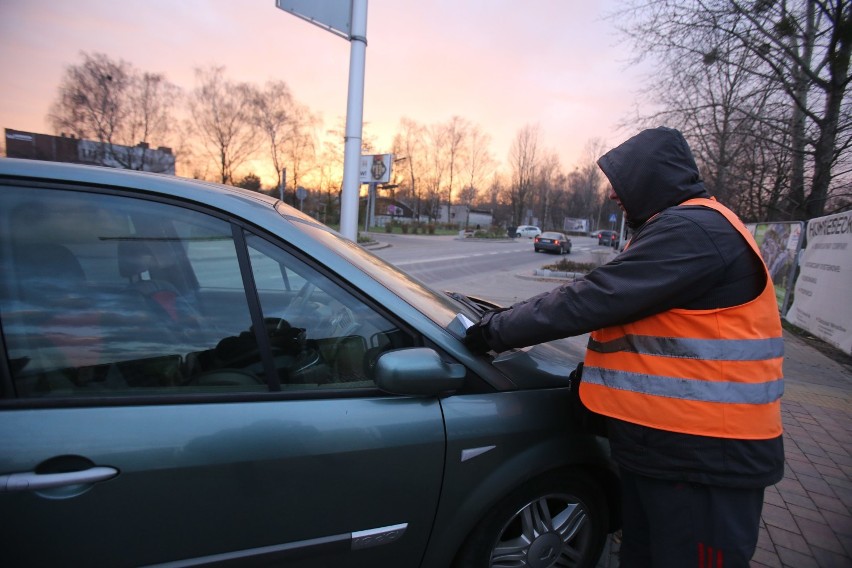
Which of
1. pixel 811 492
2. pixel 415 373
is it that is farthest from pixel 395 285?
pixel 811 492

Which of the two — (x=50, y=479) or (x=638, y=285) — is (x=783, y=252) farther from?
(x=50, y=479)

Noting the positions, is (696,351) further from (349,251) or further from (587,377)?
(349,251)

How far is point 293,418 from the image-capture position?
1339 millimetres

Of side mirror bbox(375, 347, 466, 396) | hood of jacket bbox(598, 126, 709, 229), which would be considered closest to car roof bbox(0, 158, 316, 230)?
side mirror bbox(375, 347, 466, 396)

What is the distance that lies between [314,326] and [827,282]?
855cm

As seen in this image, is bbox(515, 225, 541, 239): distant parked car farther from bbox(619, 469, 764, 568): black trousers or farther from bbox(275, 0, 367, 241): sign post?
bbox(619, 469, 764, 568): black trousers

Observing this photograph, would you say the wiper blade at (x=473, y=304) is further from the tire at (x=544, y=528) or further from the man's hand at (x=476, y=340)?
the tire at (x=544, y=528)

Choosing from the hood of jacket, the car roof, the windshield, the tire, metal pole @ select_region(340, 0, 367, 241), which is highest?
metal pole @ select_region(340, 0, 367, 241)

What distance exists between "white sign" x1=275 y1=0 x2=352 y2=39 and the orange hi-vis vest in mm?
5859

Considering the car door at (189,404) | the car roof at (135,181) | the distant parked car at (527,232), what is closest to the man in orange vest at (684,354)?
the car door at (189,404)

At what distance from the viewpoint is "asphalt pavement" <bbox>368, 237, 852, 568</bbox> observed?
235 centimetres

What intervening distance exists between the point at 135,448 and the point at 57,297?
0.53m

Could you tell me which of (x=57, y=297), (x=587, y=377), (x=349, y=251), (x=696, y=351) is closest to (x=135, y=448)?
(x=57, y=297)

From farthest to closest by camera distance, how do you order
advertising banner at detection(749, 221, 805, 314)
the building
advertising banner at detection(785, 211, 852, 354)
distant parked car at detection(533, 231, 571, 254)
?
distant parked car at detection(533, 231, 571, 254), the building, advertising banner at detection(749, 221, 805, 314), advertising banner at detection(785, 211, 852, 354)
